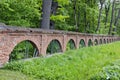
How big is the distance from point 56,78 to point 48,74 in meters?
0.32

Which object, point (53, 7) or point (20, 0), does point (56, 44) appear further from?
point (53, 7)

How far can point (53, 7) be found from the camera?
786 inches

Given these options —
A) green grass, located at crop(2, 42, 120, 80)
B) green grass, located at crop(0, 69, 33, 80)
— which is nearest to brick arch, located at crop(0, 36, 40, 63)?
green grass, located at crop(2, 42, 120, 80)

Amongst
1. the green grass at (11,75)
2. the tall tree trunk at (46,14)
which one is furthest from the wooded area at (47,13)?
the green grass at (11,75)

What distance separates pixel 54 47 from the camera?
49.0 feet

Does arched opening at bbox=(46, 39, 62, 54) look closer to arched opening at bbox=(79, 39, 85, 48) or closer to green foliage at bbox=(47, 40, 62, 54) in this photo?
green foliage at bbox=(47, 40, 62, 54)

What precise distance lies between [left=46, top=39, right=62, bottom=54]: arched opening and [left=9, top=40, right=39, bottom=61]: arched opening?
2.08 m

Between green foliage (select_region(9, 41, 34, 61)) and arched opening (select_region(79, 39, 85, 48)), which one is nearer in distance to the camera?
green foliage (select_region(9, 41, 34, 61))

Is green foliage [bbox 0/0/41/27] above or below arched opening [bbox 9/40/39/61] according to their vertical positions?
above

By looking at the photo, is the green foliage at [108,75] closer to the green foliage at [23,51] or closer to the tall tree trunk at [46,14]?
the green foliage at [23,51]

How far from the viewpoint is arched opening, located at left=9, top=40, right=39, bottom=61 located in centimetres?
1143

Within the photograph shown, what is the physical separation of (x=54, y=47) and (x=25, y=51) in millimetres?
3491

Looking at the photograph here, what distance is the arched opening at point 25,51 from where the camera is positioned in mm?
11430

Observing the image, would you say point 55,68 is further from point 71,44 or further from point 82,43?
point 82,43
